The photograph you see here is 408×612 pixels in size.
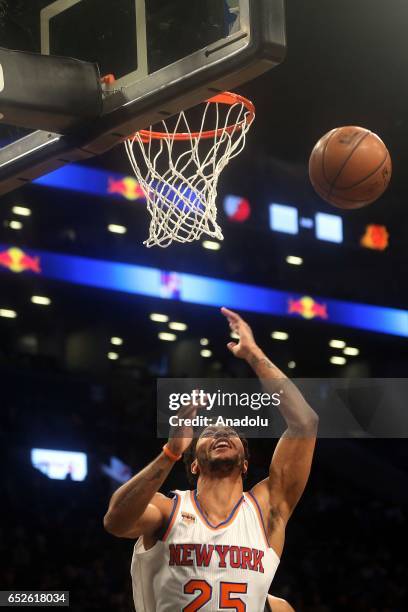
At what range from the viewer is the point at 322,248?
1598 centimetres

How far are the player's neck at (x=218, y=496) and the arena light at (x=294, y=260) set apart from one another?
1170 centimetres

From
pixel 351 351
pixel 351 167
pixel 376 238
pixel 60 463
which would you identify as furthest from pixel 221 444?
pixel 351 351

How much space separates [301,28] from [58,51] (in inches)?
202

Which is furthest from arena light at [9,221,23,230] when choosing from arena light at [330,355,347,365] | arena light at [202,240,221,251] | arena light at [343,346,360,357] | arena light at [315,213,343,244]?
arena light at [343,346,360,357]

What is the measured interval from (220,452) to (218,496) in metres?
0.16

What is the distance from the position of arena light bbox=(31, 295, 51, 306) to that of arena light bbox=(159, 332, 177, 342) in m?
1.89

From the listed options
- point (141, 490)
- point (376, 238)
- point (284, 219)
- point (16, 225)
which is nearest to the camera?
point (141, 490)

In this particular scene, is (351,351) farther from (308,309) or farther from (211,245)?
(211,245)

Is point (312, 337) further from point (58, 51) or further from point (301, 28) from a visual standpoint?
point (58, 51)

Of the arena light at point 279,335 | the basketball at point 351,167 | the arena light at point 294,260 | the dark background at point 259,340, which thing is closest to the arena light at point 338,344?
the dark background at point 259,340

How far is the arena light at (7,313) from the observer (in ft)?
44.1

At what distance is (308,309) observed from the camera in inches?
609

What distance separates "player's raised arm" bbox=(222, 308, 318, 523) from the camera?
354 centimetres

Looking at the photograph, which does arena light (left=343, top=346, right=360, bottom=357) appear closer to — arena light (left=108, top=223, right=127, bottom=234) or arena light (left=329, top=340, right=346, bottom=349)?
arena light (left=329, top=340, right=346, bottom=349)
